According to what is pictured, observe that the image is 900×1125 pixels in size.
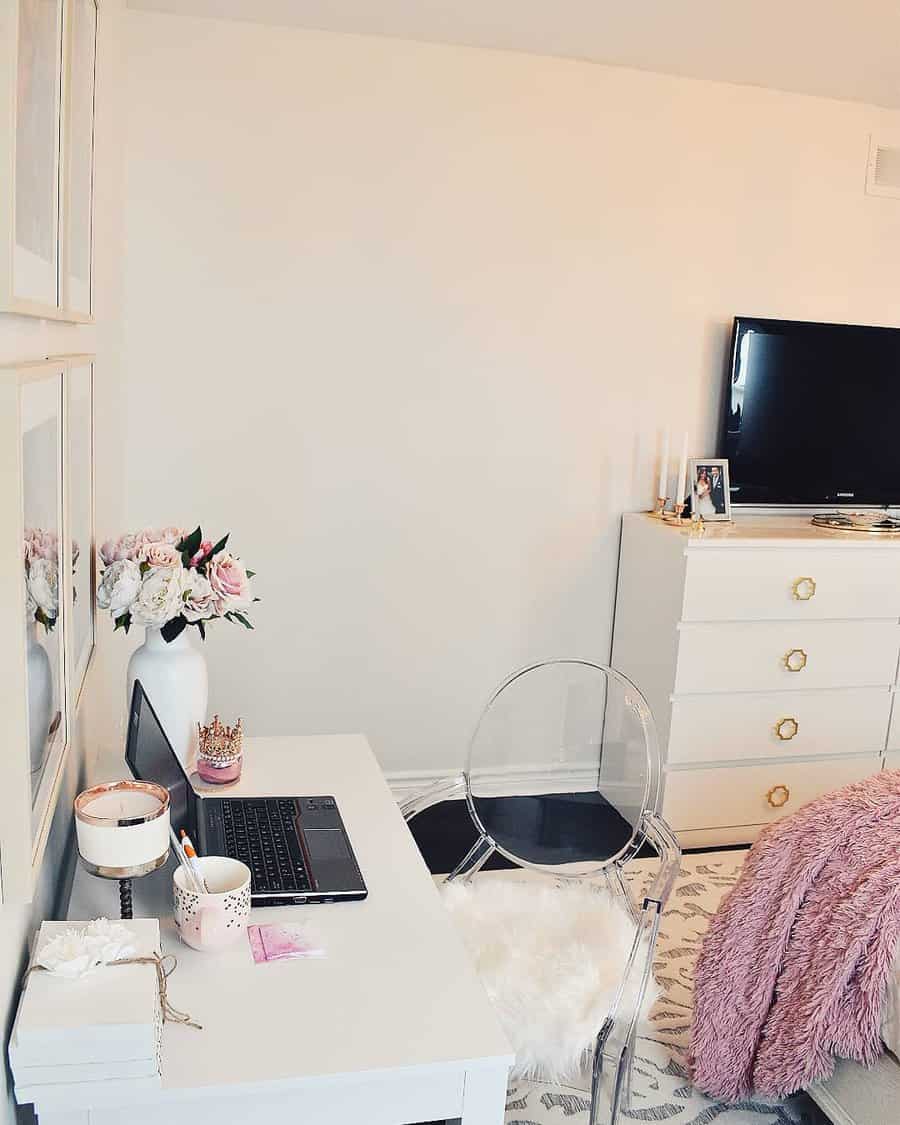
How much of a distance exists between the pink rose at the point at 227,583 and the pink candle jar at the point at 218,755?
0.18m

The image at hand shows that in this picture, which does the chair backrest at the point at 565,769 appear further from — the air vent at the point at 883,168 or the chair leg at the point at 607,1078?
the air vent at the point at 883,168

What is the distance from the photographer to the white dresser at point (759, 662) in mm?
2982

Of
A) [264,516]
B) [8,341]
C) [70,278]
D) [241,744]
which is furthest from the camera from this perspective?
[264,516]

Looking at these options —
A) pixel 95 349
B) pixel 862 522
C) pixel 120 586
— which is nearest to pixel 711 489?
pixel 862 522

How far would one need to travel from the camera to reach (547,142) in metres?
3.05

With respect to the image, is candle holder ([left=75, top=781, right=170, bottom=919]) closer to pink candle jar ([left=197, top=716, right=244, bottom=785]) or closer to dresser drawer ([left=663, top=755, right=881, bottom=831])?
pink candle jar ([left=197, top=716, right=244, bottom=785])

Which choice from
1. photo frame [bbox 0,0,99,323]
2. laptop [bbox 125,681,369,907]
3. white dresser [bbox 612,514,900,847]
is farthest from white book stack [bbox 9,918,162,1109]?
white dresser [bbox 612,514,900,847]

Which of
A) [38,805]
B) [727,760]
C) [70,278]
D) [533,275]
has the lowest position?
[727,760]

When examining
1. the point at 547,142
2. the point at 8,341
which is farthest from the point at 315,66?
the point at 8,341

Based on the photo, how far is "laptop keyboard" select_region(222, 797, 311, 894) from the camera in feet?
4.44

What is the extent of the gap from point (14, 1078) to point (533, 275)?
2634 millimetres

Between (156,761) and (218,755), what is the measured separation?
23 cm

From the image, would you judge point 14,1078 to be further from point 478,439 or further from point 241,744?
point 478,439

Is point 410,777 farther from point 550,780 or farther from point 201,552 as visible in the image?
point 201,552
